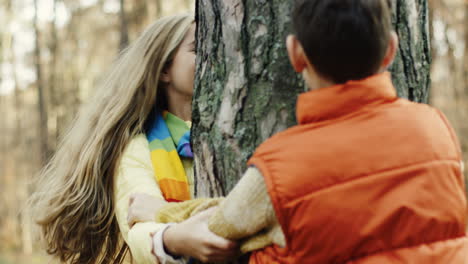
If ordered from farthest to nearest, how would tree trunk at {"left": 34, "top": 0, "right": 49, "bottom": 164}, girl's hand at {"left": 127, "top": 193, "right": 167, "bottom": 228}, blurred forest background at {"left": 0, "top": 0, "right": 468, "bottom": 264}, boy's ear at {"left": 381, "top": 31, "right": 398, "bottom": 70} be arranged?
tree trunk at {"left": 34, "top": 0, "right": 49, "bottom": 164} < blurred forest background at {"left": 0, "top": 0, "right": 468, "bottom": 264} < girl's hand at {"left": 127, "top": 193, "right": 167, "bottom": 228} < boy's ear at {"left": 381, "top": 31, "right": 398, "bottom": 70}

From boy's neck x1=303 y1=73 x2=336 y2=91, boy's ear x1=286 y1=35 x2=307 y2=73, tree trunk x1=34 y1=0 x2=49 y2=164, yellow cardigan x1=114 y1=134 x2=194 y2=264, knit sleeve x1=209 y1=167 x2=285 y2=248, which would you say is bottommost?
tree trunk x1=34 y1=0 x2=49 y2=164

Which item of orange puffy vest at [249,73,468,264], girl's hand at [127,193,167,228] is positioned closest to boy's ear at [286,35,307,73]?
orange puffy vest at [249,73,468,264]

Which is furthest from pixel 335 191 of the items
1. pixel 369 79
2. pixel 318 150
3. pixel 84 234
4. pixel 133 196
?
pixel 84 234

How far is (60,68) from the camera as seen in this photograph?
58.0 feet

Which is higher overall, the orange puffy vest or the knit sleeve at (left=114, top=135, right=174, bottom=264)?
the orange puffy vest

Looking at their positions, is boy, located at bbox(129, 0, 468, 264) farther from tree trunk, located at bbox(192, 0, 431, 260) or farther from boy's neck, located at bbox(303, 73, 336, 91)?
tree trunk, located at bbox(192, 0, 431, 260)

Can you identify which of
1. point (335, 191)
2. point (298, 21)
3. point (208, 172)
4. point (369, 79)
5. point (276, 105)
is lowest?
point (208, 172)

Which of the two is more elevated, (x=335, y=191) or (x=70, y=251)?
(x=335, y=191)

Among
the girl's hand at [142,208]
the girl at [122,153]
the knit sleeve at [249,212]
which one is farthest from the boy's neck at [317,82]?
the girl at [122,153]

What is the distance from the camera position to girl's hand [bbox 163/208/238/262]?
58.5 inches

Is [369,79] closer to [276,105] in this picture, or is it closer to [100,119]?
[276,105]

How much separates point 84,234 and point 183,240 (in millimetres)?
1018

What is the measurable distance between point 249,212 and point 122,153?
1.10 meters

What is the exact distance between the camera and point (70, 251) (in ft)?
8.09
